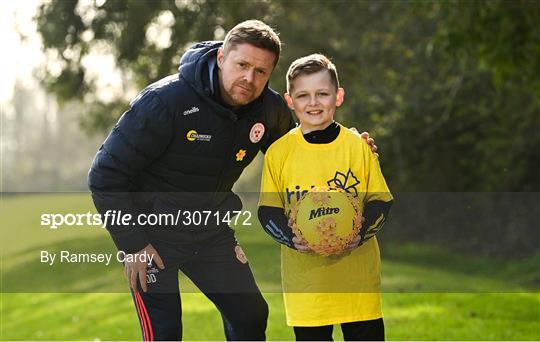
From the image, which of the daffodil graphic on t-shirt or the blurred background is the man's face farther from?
the blurred background

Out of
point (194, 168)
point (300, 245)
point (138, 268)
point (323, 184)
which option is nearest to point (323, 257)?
point (300, 245)

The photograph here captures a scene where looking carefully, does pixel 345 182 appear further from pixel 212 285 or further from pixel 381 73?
pixel 381 73

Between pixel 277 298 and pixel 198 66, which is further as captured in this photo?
pixel 277 298

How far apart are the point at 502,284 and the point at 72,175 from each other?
45387mm

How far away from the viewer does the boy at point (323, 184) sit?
402 centimetres

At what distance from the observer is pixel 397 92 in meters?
15.3

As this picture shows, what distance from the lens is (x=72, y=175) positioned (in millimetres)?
55062

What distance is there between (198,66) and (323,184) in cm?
82

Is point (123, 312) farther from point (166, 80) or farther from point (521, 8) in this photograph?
point (166, 80)

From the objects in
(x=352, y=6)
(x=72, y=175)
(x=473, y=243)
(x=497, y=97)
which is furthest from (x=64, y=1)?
(x=72, y=175)

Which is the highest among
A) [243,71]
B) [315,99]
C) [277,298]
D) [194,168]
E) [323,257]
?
[243,71]
